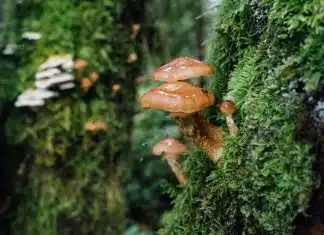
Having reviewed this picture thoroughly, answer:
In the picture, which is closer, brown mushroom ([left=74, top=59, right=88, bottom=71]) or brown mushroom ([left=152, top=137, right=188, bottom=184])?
brown mushroom ([left=152, top=137, right=188, bottom=184])

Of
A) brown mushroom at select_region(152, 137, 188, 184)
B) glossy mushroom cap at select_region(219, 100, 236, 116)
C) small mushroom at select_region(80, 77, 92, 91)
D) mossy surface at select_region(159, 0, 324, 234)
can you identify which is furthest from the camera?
small mushroom at select_region(80, 77, 92, 91)

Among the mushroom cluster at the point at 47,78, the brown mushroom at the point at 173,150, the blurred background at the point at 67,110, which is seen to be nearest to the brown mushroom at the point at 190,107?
the brown mushroom at the point at 173,150

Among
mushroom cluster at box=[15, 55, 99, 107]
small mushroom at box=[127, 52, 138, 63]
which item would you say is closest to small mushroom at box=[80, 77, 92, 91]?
mushroom cluster at box=[15, 55, 99, 107]

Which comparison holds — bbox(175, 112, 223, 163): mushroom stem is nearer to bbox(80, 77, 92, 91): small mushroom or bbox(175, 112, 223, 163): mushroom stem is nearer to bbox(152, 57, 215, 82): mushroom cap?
bbox(152, 57, 215, 82): mushroom cap

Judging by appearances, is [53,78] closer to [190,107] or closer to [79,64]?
[79,64]

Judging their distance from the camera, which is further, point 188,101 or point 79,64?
point 79,64

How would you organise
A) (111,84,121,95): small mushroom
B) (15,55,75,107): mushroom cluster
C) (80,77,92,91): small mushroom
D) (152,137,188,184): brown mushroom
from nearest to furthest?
1. (152,137,188,184): brown mushroom
2. (15,55,75,107): mushroom cluster
3. (80,77,92,91): small mushroom
4. (111,84,121,95): small mushroom

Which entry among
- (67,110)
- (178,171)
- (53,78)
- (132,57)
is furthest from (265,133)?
(132,57)
